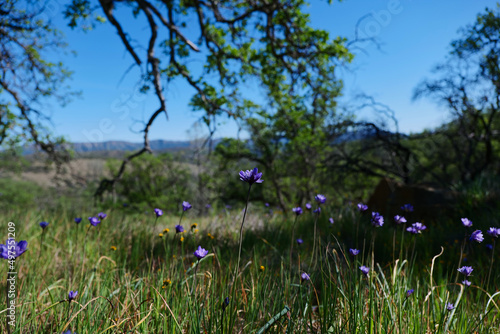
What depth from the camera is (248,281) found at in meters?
2.73

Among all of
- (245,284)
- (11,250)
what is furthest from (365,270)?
(11,250)

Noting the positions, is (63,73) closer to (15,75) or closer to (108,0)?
(15,75)

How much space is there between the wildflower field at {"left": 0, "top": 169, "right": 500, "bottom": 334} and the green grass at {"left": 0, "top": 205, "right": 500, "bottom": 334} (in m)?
0.02

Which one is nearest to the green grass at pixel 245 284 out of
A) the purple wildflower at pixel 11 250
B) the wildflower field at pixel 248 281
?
the wildflower field at pixel 248 281

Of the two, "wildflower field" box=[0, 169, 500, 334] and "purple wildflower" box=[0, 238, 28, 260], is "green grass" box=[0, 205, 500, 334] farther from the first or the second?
"purple wildflower" box=[0, 238, 28, 260]

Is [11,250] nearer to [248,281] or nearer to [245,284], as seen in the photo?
A: [245,284]

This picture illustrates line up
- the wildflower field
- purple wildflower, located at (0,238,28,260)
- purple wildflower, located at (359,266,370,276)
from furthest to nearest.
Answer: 1. purple wildflower, located at (359,266,370,276)
2. the wildflower field
3. purple wildflower, located at (0,238,28,260)

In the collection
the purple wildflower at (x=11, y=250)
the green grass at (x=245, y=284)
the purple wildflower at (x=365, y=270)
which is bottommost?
the green grass at (x=245, y=284)

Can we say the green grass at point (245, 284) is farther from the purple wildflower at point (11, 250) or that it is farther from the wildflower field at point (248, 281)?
the purple wildflower at point (11, 250)

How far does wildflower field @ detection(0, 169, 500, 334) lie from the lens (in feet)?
5.93

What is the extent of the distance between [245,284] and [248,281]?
6.3 inches

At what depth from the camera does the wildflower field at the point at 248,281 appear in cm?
181

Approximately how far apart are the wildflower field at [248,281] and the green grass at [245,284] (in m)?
0.02

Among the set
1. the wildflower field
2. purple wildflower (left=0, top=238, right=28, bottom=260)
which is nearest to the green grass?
the wildflower field
